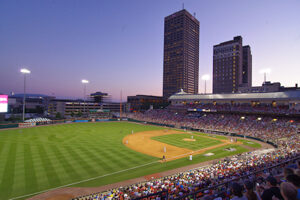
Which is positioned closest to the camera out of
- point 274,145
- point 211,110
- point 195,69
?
point 274,145

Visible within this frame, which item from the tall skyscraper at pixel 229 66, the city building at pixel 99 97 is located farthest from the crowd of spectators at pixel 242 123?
the city building at pixel 99 97

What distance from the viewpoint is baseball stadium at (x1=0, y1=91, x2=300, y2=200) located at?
14603 mm

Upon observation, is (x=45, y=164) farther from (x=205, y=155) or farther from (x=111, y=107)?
(x=111, y=107)

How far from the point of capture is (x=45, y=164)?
22953 mm

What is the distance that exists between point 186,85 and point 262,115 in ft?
391

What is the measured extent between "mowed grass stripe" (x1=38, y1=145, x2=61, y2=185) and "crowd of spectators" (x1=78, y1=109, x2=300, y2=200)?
19.5 ft

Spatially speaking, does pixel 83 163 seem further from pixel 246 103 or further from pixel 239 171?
pixel 246 103

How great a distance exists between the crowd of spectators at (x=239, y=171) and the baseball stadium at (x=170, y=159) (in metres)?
0.09

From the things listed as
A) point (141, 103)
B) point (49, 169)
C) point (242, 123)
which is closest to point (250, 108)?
point (242, 123)

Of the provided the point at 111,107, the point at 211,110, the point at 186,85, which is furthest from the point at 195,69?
the point at 211,110

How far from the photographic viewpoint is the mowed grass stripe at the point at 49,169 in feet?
60.9

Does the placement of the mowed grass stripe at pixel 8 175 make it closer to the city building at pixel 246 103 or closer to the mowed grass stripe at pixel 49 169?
the mowed grass stripe at pixel 49 169

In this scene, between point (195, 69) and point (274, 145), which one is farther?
point (195, 69)

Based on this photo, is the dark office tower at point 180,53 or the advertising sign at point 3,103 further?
the dark office tower at point 180,53
